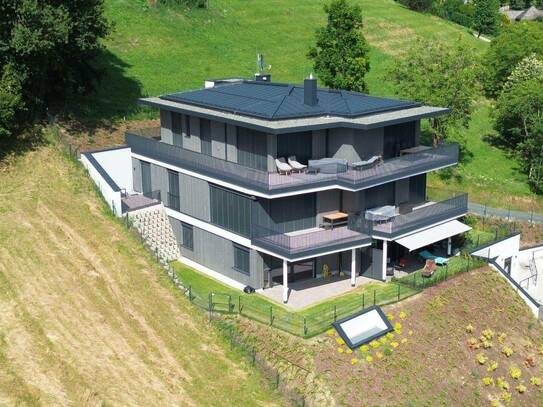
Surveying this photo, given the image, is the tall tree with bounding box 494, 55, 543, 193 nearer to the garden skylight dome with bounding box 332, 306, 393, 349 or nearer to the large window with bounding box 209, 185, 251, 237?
the garden skylight dome with bounding box 332, 306, 393, 349

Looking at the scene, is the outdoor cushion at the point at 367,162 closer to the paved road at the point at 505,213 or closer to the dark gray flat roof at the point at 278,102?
the dark gray flat roof at the point at 278,102

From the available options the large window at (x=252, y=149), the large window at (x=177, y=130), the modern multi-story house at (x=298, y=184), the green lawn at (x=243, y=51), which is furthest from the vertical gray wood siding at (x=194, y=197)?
the green lawn at (x=243, y=51)

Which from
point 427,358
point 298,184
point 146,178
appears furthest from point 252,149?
point 427,358

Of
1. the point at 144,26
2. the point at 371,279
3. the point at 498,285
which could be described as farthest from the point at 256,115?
the point at 144,26

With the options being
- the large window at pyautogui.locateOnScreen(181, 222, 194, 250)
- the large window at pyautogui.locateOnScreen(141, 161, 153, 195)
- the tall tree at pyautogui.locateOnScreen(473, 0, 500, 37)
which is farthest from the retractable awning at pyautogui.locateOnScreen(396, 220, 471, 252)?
the tall tree at pyautogui.locateOnScreen(473, 0, 500, 37)

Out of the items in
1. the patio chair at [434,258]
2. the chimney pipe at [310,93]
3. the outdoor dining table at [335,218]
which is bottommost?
the patio chair at [434,258]

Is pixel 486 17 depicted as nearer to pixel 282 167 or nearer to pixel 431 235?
pixel 431 235

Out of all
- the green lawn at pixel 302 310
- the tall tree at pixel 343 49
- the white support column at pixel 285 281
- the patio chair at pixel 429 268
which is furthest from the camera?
the tall tree at pixel 343 49

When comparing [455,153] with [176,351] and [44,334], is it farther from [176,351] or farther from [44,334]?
A: [44,334]
